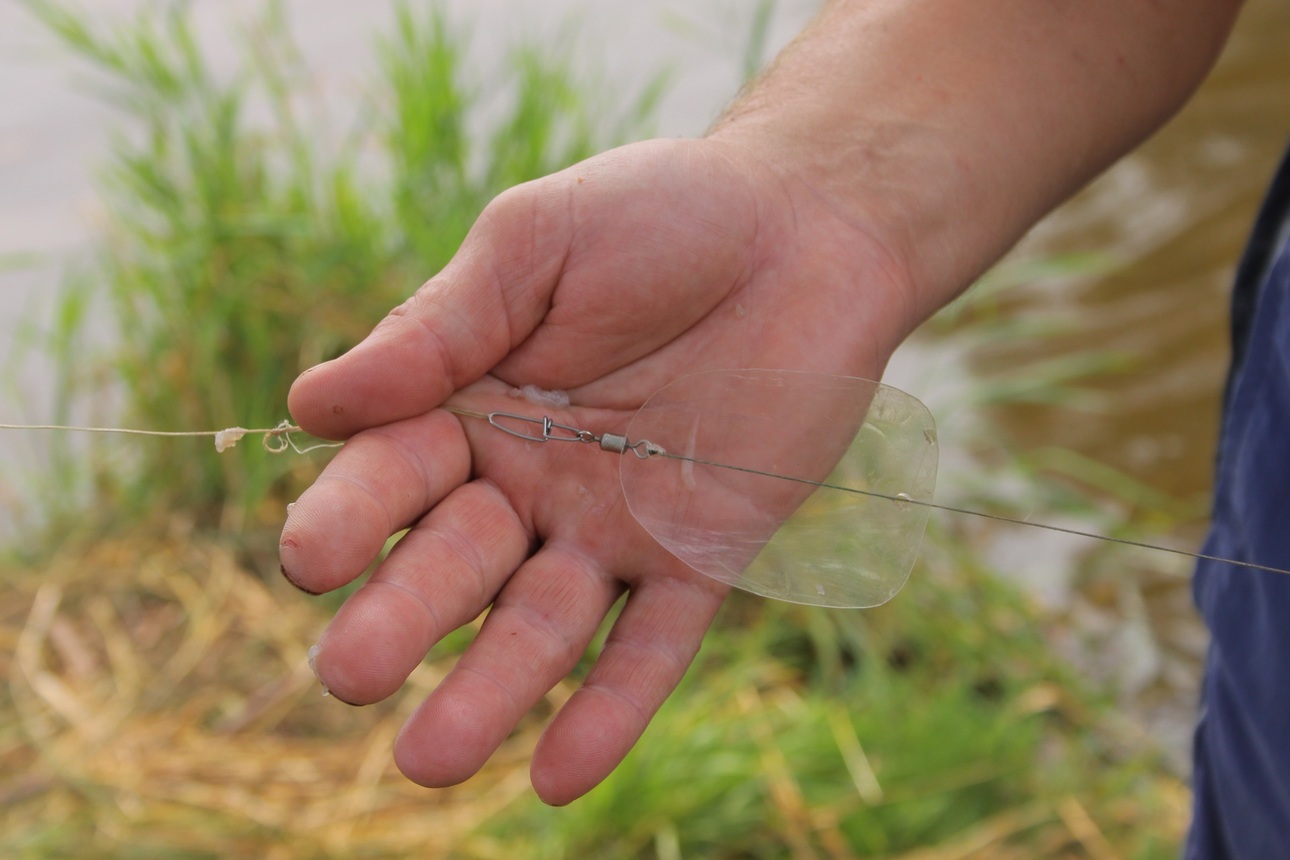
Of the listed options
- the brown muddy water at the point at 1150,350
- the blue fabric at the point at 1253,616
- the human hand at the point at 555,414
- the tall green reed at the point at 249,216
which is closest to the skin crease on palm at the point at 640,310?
the human hand at the point at 555,414

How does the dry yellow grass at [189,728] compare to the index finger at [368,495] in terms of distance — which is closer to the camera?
the index finger at [368,495]

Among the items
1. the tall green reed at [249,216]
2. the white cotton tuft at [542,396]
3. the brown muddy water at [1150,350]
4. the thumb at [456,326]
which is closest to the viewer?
the thumb at [456,326]

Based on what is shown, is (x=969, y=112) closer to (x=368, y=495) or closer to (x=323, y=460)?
(x=368, y=495)

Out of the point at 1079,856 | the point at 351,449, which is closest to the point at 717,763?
the point at 1079,856

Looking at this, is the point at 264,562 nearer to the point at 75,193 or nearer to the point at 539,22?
the point at 75,193

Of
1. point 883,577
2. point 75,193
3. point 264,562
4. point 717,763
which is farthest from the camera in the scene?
point 75,193

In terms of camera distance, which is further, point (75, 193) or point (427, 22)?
point (75, 193)

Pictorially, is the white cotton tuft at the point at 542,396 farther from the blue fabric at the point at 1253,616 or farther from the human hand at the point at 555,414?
the blue fabric at the point at 1253,616
